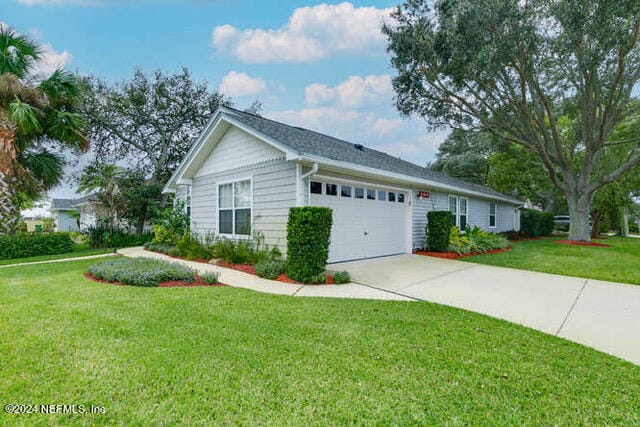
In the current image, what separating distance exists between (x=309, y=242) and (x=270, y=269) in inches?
48.4

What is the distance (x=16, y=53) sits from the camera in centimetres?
990

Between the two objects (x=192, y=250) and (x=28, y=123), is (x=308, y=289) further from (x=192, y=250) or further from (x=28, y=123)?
(x=28, y=123)

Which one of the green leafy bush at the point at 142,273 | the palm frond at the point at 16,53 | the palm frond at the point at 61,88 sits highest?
the palm frond at the point at 16,53

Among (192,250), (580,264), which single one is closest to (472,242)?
(580,264)

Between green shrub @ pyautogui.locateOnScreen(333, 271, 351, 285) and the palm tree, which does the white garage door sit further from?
the palm tree

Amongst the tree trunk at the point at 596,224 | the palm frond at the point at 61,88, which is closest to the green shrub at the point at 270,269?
the palm frond at the point at 61,88

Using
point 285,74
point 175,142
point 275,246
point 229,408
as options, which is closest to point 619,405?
point 229,408

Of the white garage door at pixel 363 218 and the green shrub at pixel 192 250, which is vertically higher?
the white garage door at pixel 363 218

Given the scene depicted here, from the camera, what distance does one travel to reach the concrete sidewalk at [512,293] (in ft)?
12.2

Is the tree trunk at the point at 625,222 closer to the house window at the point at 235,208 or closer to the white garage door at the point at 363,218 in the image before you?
the white garage door at the point at 363,218

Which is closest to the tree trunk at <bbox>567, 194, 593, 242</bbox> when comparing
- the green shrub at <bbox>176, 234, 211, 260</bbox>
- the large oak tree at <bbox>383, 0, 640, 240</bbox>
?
the large oak tree at <bbox>383, 0, 640, 240</bbox>

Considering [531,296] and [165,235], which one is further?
[165,235]

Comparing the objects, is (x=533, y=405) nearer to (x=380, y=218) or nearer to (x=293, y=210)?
(x=293, y=210)

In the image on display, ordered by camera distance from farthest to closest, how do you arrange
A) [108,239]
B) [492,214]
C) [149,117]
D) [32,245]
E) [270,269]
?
[149,117]
[492,214]
[108,239]
[32,245]
[270,269]
